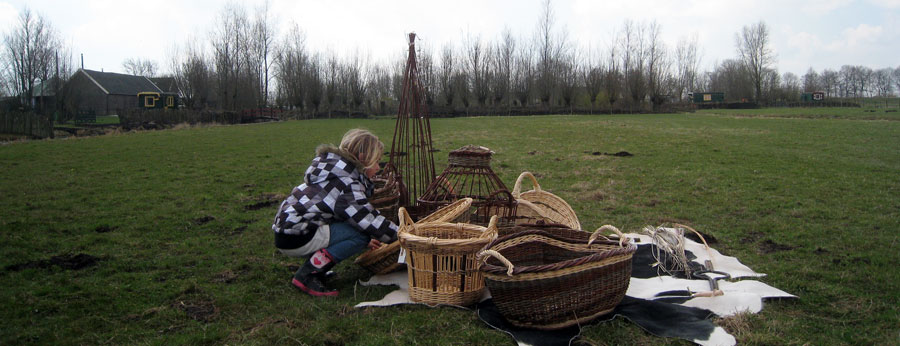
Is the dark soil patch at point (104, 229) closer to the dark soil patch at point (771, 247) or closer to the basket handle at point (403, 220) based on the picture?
the basket handle at point (403, 220)

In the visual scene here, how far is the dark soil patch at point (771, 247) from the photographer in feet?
16.9

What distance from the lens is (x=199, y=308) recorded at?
151 inches

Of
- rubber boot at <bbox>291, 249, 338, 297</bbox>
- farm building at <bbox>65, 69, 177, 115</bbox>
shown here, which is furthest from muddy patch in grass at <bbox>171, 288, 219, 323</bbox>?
farm building at <bbox>65, 69, 177, 115</bbox>

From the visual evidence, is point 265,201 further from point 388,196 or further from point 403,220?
point 403,220

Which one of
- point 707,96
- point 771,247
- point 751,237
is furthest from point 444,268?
point 707,96

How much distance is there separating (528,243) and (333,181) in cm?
150

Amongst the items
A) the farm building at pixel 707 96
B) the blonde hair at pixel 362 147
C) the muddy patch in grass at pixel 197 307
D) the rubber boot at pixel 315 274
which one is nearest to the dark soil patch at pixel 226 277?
the muddy patch in grass at pixel 197 307

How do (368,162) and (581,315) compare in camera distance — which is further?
(368,162)

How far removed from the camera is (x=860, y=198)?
7.47 m

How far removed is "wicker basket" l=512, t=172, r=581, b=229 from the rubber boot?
206 cm

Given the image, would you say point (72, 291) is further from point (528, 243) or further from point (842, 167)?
point (842, 167)

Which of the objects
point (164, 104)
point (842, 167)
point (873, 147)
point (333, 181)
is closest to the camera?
point (333, 181)

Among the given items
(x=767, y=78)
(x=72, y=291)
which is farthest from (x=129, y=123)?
(x=767, y=78)

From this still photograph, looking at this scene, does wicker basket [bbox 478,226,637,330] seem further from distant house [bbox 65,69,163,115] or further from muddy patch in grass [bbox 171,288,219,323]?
distant house [bbox 65,69,163,115]
